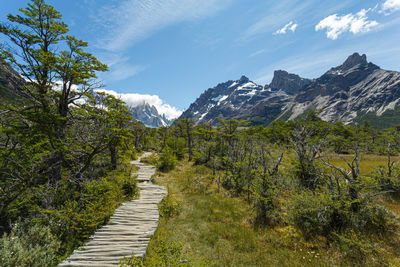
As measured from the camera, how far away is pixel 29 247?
4.51 metres

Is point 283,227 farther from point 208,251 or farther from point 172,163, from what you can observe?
point 172,163

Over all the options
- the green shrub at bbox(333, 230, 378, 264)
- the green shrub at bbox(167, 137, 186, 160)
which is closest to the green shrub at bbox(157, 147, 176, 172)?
the green shrub at bbox(167, 137, 186, 160)

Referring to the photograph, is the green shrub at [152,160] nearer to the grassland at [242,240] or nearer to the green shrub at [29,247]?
the grassland at [242,240]

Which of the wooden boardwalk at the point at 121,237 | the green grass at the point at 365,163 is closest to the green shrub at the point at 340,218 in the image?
the green grass at the point at 365,163

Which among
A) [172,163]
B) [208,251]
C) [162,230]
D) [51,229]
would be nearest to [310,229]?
[208,251]

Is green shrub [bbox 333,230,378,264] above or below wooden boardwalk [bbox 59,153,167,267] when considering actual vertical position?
below

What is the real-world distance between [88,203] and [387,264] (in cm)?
1099

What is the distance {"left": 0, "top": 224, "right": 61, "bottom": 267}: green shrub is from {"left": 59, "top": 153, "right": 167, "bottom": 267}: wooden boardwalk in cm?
60

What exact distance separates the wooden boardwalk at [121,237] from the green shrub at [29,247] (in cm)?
60

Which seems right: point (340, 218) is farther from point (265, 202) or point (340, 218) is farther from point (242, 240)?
point (242, 240)

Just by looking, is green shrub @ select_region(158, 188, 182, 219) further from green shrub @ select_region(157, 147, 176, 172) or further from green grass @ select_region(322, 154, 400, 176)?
green grass @ select_region(322, 154, 400, 176)

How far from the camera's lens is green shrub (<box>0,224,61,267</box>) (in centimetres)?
398

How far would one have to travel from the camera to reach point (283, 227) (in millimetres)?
6785

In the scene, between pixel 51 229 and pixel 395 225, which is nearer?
pixel 51 229
